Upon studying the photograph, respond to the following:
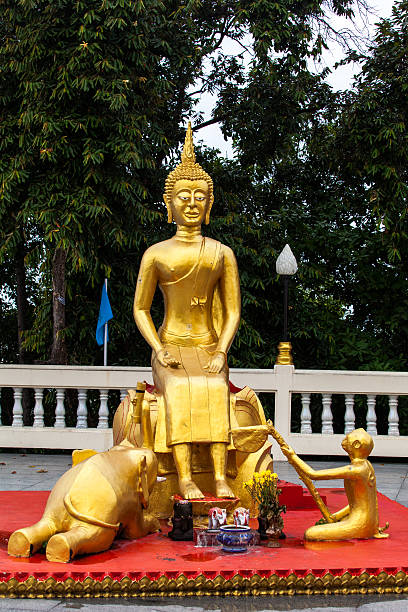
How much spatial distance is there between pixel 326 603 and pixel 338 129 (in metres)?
7.57

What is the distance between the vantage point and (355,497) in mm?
5203

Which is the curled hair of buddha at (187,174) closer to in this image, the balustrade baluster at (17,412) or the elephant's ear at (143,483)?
the elephant's ear at (143,483)

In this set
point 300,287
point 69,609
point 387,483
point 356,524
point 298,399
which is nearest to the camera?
point 69,609

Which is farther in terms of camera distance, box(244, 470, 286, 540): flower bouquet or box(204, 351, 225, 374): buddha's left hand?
box(204, 351, 225, 374): buddha's left hand

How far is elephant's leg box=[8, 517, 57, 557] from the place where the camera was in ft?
15.3

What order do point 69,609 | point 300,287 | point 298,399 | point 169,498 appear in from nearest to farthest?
point 69,609
point 169,498
point 298,399
point 300,287

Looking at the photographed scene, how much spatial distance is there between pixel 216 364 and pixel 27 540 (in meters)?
1.95

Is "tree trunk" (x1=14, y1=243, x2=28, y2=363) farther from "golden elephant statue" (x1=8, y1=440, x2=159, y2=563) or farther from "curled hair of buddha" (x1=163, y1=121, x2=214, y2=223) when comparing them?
"golden elephant statue" (x1=8, y1=440, x2=159, y2=563)

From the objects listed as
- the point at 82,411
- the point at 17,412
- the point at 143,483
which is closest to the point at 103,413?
the point at 82,411

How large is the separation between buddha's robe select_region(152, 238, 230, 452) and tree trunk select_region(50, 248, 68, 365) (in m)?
3.88

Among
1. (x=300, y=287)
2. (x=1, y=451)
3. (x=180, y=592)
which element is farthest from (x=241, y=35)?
(x=180, y=592)

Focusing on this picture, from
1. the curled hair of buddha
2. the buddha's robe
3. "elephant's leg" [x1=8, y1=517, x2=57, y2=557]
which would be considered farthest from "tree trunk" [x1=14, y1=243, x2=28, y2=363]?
"elephant's leg" [x1=8, y1=517, x2=57, y2=557]

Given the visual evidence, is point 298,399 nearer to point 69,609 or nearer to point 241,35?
point 241,35

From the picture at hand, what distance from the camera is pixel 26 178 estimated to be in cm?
957
